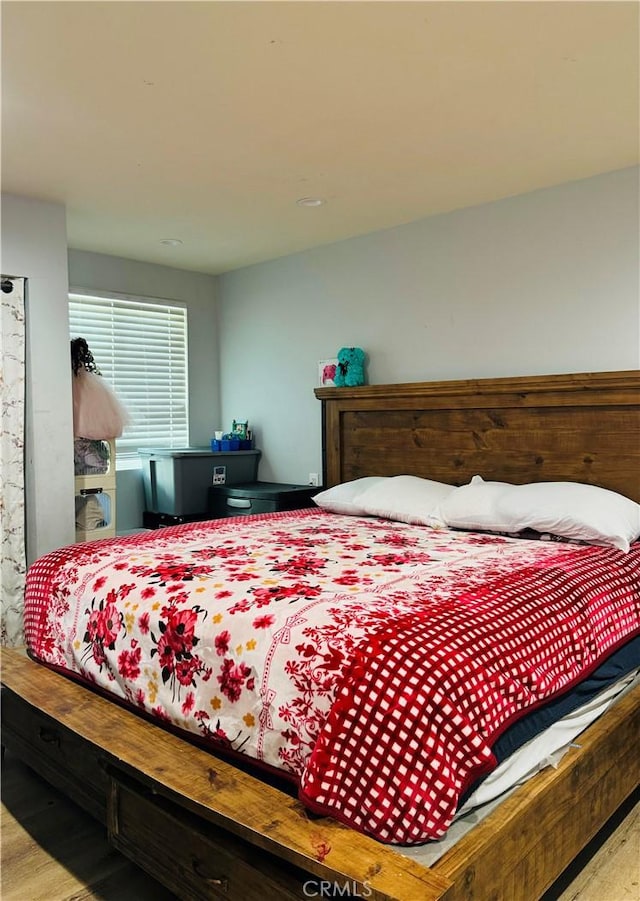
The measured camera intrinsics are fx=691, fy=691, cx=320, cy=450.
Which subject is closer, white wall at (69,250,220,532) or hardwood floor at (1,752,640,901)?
hardwood floor at (1,752,640,901)

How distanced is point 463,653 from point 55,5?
6.56ft

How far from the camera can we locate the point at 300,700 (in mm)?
1582

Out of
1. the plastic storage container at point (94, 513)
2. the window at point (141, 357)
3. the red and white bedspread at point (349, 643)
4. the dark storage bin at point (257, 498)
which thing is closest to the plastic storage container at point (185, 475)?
the dark storage bin at point (257, 498)

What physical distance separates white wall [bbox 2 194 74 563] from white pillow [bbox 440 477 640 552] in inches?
81.2

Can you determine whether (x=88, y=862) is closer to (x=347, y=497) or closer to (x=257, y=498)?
(x=347, y=497)

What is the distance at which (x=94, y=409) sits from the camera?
391 cm

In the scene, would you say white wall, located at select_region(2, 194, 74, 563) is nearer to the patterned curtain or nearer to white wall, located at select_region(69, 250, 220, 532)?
the patterned curtain

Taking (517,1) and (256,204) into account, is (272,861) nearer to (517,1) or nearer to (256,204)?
(517,1)

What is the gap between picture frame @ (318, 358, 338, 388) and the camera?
14.8 ft

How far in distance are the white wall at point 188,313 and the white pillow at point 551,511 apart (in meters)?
2.54

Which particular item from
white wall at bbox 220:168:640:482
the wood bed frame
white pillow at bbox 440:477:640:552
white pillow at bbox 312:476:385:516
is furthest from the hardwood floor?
white wall at bbox 220:168:640:482

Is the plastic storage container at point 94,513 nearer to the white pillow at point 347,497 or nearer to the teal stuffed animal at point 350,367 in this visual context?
the white pillow at point 347,497

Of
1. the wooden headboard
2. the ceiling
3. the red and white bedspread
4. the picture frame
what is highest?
the ceiling

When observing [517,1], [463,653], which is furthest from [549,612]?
[517,1]
